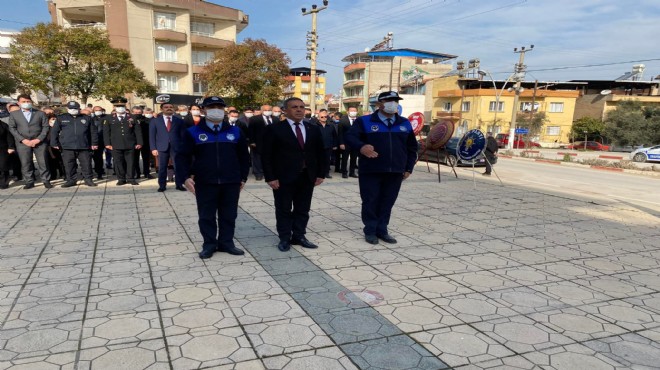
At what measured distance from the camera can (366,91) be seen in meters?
67.6

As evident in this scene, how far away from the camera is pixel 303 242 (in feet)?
16.6

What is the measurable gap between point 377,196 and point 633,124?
47.6 meters

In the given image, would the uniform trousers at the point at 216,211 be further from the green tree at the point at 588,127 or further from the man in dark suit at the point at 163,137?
the green tree at the point at 588,127

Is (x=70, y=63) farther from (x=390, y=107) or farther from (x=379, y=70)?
(x=379, y=70)

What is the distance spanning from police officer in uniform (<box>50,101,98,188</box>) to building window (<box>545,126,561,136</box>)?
53755 mm

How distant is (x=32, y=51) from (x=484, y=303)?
28.0 meters

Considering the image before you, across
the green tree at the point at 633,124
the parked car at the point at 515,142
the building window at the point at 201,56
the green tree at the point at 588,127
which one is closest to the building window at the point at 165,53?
the building window at the point at 201,56

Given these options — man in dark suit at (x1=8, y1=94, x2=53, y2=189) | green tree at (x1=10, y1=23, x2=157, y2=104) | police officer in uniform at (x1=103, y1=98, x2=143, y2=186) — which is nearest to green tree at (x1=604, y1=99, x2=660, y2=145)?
green tree at (x1=10, y1=23, x2=157, y2=104)

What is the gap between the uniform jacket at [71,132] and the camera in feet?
28.4

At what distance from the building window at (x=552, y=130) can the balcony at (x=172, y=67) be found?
1670 inches

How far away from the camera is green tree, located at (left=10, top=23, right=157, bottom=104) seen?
23031 mm

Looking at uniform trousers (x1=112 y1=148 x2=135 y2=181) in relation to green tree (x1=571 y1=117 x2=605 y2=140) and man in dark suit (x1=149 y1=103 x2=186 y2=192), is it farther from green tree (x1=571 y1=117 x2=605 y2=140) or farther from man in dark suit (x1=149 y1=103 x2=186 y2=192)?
green tree (x1=571 y1=117 x2=605 y2=140)

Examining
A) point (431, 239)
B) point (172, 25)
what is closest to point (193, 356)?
point (431, 239)

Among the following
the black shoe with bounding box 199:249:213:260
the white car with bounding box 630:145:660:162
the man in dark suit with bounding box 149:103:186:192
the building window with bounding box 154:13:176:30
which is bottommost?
the white car with bounding box 630:145:660:162
